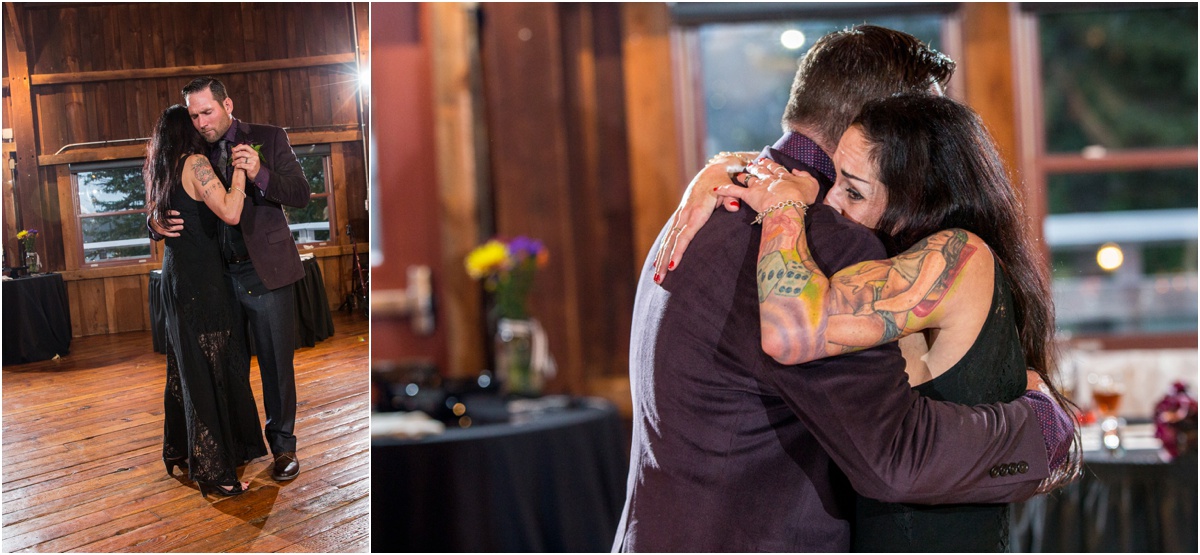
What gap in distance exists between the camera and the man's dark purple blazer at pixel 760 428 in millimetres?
1102

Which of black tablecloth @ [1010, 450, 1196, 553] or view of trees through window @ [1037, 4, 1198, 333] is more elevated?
view of trees through window @ [1037, 4, 1198, 333]

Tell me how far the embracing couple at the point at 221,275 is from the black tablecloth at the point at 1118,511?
2.09 m

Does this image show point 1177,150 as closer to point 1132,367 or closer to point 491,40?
point 1132,367

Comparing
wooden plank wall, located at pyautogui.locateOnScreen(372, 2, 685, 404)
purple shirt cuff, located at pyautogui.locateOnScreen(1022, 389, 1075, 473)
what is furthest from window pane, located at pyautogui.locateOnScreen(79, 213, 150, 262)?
wooden plank wall, located at pyautogui.locateOnScreen(372, 2, 685, 404)

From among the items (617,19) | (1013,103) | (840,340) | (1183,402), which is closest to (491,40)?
(617,19)

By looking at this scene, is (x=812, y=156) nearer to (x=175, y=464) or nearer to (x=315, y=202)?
(x=315, y=202)

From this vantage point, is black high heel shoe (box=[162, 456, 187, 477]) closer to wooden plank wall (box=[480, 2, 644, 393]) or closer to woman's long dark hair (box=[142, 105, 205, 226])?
woman's long dark hair (box=[142, 105, 205, 226])

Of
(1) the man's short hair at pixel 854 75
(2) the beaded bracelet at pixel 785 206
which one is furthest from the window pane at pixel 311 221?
(1) the man's short hair at pixel 854 75

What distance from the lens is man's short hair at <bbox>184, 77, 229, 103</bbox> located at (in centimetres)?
107

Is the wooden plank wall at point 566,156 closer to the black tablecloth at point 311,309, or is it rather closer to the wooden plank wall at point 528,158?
the wooden plank wall at point 528,158

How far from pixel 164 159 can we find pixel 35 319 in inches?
9.9

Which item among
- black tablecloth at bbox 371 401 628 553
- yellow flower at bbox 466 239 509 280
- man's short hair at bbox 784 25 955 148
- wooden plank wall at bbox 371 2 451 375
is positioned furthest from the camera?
wooden plank wall at bbox 371 2 451 375

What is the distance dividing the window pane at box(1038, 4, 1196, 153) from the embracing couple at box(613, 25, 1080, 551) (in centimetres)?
330

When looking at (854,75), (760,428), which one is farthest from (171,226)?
(854,75)
